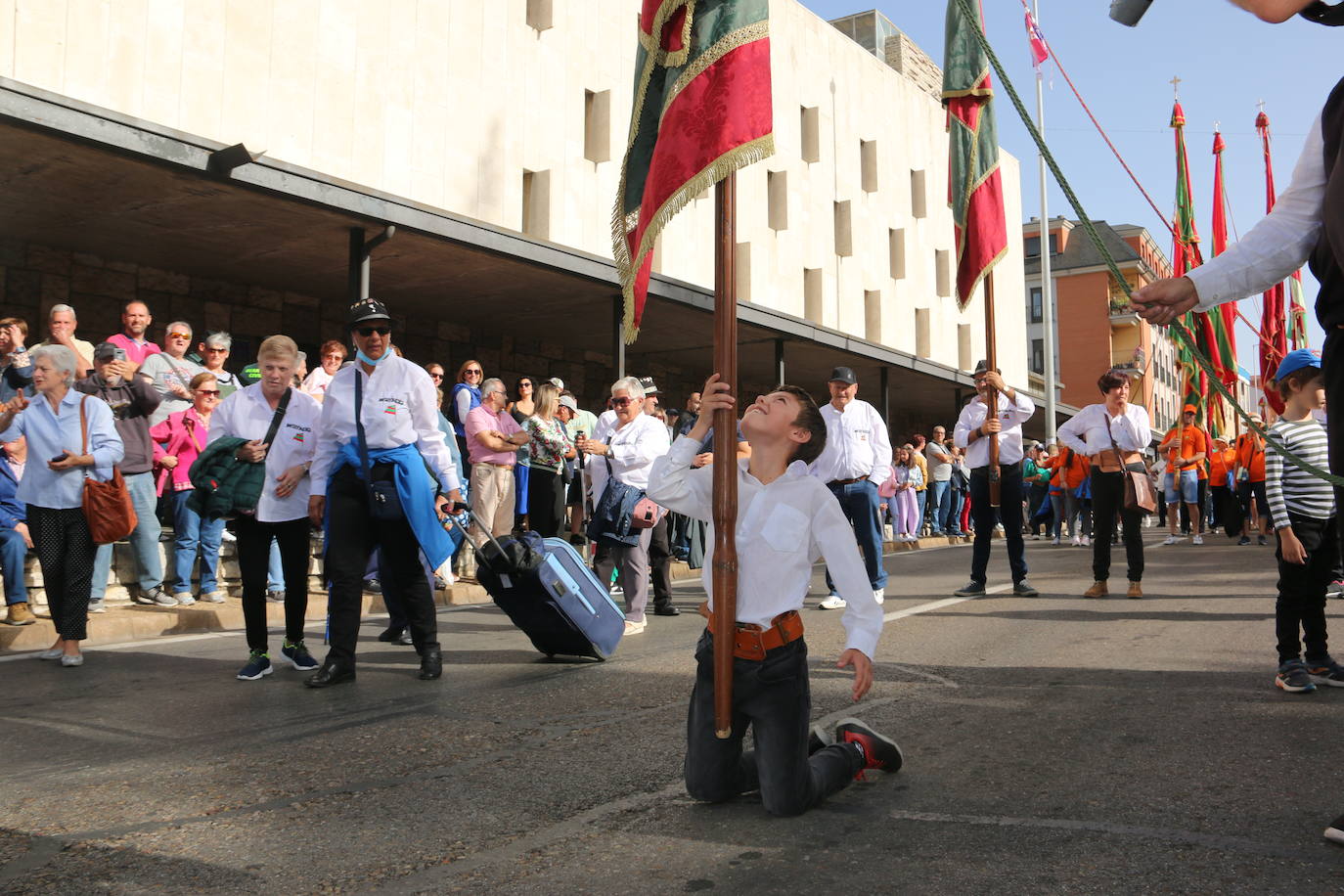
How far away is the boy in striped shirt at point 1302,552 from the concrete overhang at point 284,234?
9150 millimetres

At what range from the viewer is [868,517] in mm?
9531

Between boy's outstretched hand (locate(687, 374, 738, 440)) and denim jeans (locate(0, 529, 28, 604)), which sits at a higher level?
boy's outstretched hand (locate(687, 374, 738, 440))

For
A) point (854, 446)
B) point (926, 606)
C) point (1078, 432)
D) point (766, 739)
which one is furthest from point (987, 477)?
point (766, 739)

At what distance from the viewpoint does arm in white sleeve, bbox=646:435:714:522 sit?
12.3 ft

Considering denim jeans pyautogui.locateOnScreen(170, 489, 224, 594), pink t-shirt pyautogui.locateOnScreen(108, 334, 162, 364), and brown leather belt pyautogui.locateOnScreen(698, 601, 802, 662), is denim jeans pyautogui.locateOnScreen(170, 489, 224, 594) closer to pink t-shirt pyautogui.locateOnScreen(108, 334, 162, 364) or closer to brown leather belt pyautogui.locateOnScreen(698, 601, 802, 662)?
pink t-shirt pyautogui.locateOnScreen(108, 334, 162, 364)

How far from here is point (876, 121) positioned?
3366 centimetres

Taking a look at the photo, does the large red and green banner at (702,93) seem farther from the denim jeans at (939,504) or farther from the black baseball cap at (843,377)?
the denim jeans at (939,504)

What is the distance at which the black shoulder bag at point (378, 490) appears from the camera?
593cm

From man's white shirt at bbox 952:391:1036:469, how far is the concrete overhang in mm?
6374

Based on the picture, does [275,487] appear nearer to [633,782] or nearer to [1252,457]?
[633,782]

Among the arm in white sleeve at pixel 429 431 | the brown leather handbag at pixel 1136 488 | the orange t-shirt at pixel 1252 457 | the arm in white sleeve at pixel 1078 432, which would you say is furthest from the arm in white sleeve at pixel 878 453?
the orange t-shirt at pixel 1252 457

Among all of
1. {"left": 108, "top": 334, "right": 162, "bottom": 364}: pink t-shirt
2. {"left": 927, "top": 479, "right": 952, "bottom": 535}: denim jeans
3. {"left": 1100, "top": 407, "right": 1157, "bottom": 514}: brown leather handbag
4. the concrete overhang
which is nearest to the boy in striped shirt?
{"left": 1100, "top": 407, "right": 1157, "bottom": 514}: brown leather handbag

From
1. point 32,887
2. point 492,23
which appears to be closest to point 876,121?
point 492,23

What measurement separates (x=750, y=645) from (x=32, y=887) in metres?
2.01
